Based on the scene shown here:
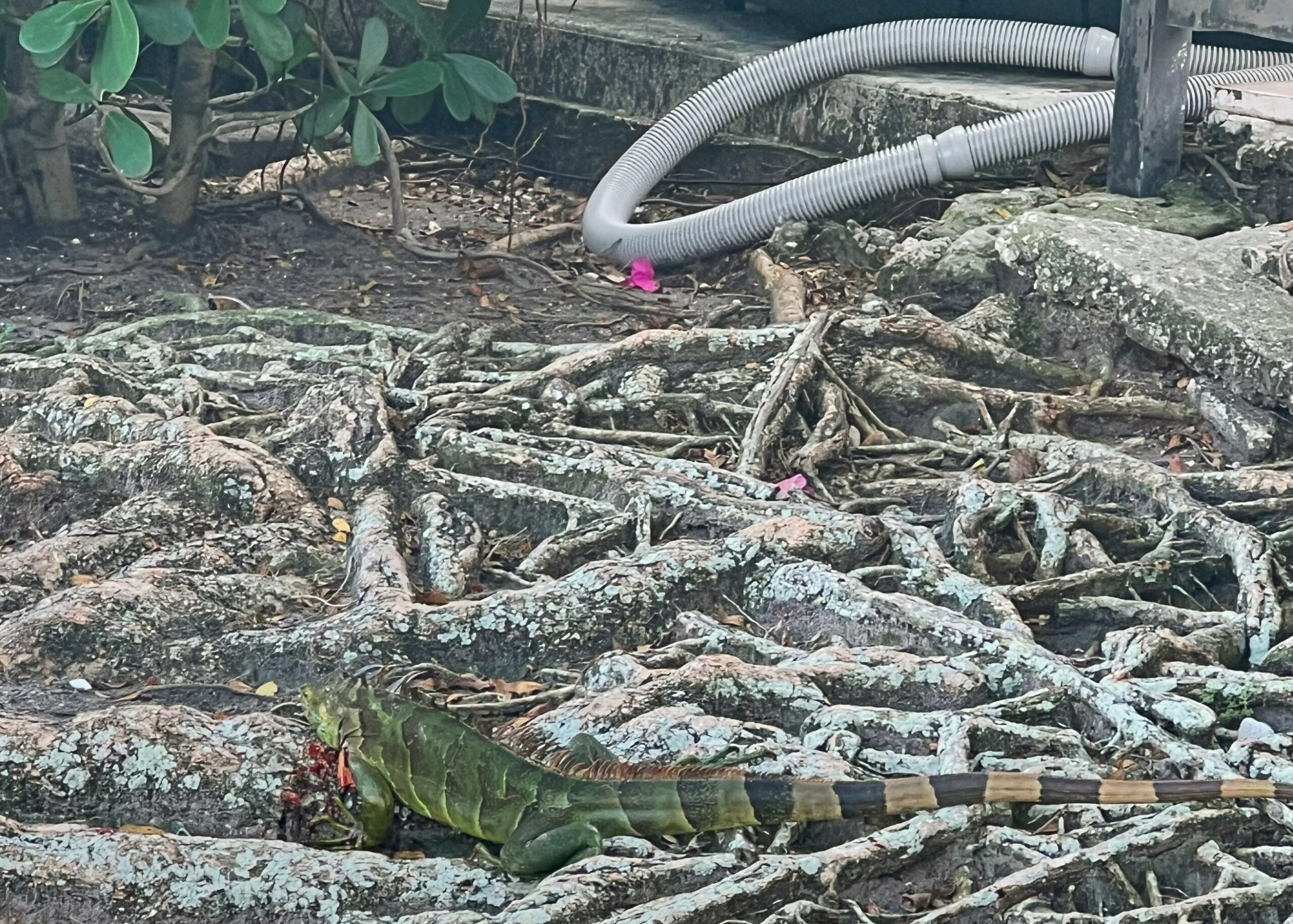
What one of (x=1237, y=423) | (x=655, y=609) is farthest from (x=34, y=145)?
(x=1237, y=423)

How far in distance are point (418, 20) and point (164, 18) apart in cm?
122

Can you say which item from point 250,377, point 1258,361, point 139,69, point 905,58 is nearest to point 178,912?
point 250,377

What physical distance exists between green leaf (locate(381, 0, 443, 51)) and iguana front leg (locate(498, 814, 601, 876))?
471 cm

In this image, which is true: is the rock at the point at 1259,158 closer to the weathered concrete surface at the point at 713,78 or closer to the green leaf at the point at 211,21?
the weathered concrete surface at the point at 713,78

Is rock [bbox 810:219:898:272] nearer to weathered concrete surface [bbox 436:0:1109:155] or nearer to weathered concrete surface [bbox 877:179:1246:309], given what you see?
weathered concrete surface [bbox 877:179:1246:309]

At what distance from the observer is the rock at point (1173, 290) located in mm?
4883

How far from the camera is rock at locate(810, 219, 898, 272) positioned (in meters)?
6.55

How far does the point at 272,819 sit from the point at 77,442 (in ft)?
6.90

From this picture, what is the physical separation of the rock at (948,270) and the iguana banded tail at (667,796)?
10.8 feet

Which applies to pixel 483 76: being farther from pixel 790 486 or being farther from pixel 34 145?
pixel 790 486

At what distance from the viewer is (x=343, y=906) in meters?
2.70

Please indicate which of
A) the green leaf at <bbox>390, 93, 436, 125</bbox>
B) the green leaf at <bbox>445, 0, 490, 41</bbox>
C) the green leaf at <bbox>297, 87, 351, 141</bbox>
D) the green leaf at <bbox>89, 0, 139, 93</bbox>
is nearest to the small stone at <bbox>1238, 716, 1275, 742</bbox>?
the green leaf at <bbox>89, 0, 139, 93</bbox>

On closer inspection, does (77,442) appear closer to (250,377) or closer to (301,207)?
(250,377)

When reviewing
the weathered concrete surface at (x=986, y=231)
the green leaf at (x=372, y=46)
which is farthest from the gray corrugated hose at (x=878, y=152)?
the green leaf at (x=372, y=46)
